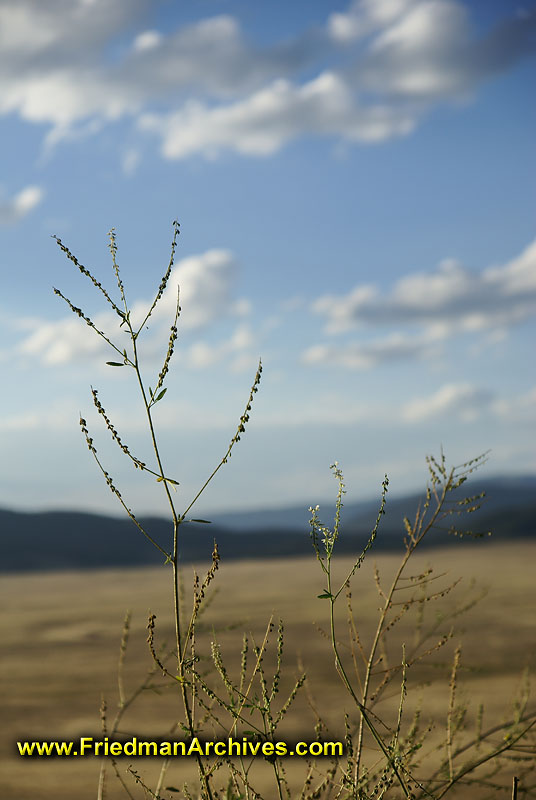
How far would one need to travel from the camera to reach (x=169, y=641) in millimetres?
7508

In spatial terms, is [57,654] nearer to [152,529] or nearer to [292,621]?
[292,621]

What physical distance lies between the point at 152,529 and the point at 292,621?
809 centimetres

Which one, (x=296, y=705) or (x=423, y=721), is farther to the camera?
(x=296, y=705)

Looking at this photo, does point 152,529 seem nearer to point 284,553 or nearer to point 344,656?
point 284,553

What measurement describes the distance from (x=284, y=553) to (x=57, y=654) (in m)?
7.91

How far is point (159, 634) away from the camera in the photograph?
7.57 metres

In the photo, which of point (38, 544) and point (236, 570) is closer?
point (236, 570)

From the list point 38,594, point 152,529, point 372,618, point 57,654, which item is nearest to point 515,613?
point 372,618

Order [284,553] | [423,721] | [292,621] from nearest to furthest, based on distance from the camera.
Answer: [423,721] < [292,621] < [284,553]

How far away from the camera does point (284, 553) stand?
14.5 metres

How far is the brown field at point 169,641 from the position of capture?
4.14m

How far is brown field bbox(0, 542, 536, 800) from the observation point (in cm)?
414

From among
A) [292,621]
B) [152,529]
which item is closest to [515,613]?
[292,621]

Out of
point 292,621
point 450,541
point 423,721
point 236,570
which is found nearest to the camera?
point 423,721
